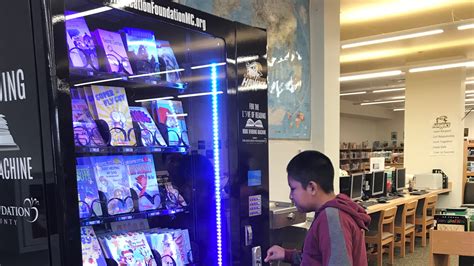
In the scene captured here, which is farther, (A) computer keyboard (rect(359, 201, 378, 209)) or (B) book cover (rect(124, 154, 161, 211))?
(A) computer keyboard (rect(359, 201, 378, 209))

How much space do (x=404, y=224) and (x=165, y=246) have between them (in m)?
5.22

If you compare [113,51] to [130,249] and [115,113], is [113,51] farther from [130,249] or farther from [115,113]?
[130,249]

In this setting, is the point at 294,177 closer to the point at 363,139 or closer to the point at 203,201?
the point at 203,201

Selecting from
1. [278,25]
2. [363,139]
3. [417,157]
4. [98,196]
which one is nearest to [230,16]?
[278,25]

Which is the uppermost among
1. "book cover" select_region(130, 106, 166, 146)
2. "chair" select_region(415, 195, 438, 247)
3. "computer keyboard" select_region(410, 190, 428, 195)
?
"book cover" select_region(130, 106, 166, 146)

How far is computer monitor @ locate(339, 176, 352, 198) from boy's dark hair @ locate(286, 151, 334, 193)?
3.86m

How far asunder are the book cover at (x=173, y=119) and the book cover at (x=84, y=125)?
0.37 metres

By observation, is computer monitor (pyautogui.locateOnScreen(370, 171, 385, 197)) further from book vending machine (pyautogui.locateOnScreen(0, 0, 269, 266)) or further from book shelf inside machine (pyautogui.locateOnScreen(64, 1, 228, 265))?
book shelf inside machine (pyautogui.locateOnScreen(64, 1, 228, 265))

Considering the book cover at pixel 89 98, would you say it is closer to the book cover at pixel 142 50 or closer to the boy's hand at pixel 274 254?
the book cover at pixel 142 50

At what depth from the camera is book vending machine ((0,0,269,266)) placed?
116 cm

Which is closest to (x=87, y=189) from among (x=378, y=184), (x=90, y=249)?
(x=90, y=249)

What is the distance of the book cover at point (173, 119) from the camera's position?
1950mm

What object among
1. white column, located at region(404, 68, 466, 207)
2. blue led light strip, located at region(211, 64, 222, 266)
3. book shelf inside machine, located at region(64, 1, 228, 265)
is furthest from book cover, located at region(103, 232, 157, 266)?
white column, located at region(404, 68, 466, 207)

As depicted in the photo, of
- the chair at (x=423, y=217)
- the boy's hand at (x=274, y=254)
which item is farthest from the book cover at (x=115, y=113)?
the chair at (x=423, y=217)
